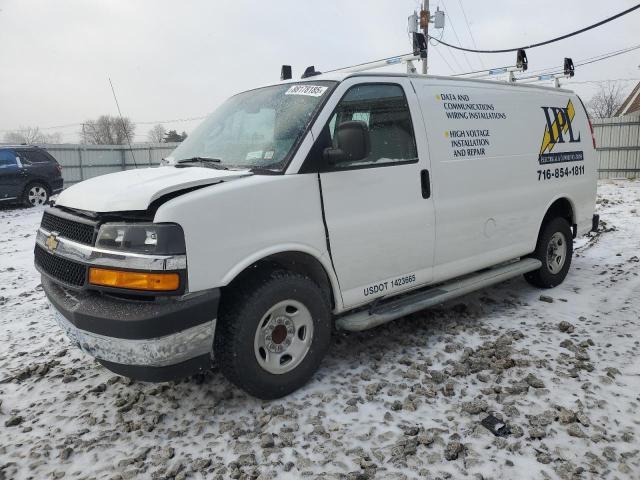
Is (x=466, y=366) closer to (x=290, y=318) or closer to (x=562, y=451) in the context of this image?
(x=562, y=451)

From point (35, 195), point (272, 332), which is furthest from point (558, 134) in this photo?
A: point (35, 195)

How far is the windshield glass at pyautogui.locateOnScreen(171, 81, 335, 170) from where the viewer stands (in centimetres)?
334

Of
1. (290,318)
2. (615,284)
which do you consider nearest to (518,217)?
(615,284)

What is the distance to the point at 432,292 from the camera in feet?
13.6

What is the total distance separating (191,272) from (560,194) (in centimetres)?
428

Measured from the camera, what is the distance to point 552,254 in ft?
18.2

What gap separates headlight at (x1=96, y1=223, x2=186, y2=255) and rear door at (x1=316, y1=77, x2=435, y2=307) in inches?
41.2

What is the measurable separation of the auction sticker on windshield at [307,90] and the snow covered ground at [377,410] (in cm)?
200

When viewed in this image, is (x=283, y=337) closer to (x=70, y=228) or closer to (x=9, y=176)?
(x=70, y=228)

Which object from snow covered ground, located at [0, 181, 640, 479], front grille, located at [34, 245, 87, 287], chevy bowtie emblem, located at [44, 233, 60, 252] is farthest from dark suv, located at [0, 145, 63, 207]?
chevy bowtie emblem, located at [44, 233, 60, 252]

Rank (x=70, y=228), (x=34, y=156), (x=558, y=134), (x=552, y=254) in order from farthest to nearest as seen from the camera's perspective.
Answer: (x=34, y=156), (x=552, y=254), (x=558, y=134), (x=70, y=228)

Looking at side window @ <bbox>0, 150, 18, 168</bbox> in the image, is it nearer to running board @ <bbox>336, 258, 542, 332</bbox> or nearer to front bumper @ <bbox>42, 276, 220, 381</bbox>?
front bumper @ <bbox>42, 276, 220, 381</bbox>

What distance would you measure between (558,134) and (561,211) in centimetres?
86

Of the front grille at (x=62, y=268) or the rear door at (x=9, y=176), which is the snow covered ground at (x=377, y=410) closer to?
the front grille at (x=62, y=268)
